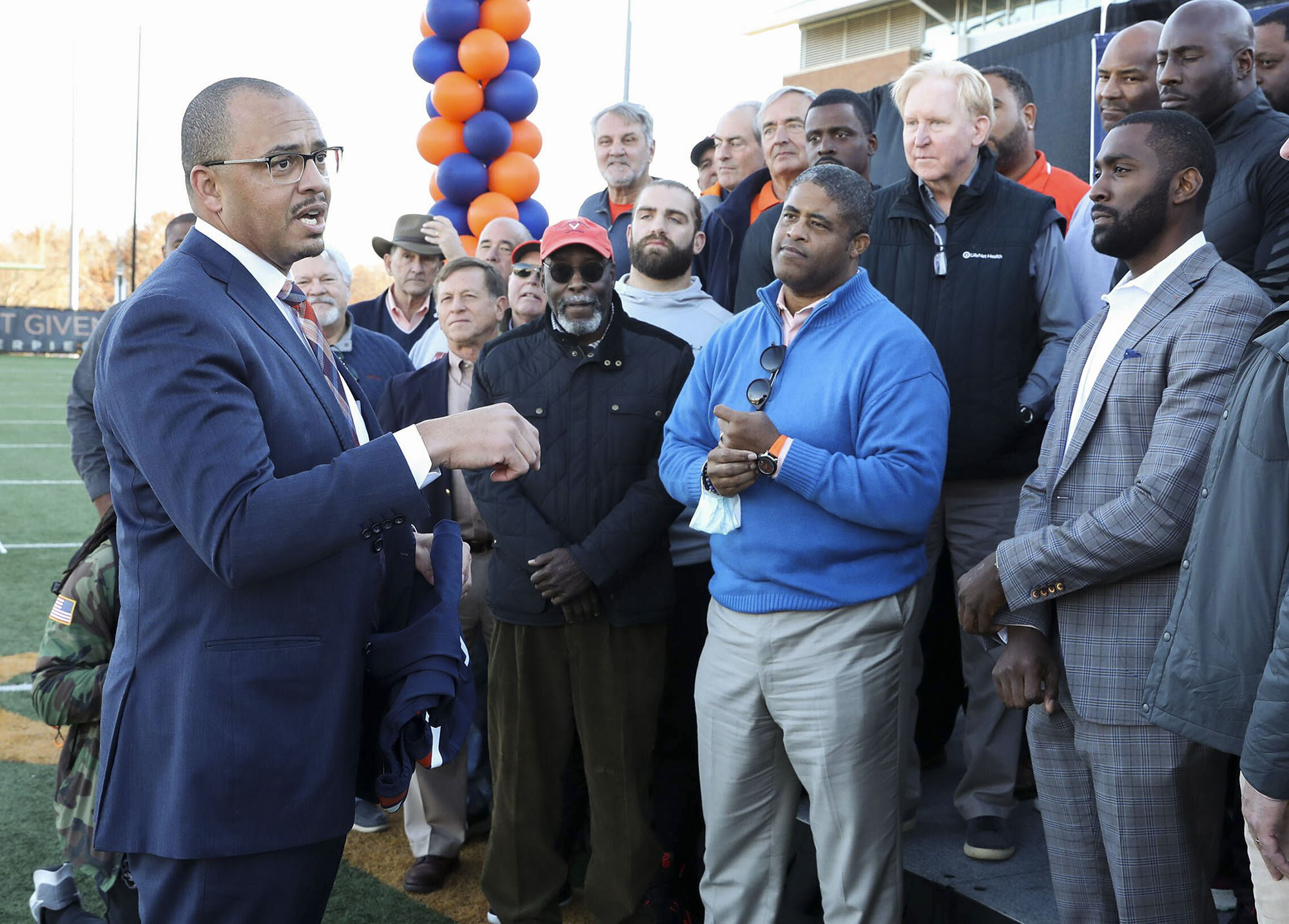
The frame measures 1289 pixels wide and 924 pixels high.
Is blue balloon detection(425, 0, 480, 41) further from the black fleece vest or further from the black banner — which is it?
the black banner

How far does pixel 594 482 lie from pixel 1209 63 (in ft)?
7.28

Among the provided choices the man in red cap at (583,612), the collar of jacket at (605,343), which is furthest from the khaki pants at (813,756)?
the collar of jacket at (605,343)

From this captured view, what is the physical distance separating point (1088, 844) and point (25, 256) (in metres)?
57.4

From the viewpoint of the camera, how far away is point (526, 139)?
936 cm

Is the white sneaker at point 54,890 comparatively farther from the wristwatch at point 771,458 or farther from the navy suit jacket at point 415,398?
the wristwatch at point 771,458

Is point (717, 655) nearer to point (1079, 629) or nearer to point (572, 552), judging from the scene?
point (572, 552)

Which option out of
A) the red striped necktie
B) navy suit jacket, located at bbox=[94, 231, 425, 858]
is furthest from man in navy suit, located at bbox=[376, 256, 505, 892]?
navy suit jacket, located at bbox=[94, 231, 425, 858]

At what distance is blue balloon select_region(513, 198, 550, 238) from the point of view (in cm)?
916

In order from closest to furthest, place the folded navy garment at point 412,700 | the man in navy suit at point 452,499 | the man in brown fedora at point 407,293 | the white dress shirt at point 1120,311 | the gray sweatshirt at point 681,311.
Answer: the folded navy garment at point 412,700
the white dress shirt at point 1120,311
the man in navy suit at point 452,499
the gray sweatshirt at point 681,311
the man in brown fedora at point 407,293

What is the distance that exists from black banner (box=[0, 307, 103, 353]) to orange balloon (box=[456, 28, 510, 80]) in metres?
26.0

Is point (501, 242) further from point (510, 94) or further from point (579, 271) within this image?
point (510, 94)

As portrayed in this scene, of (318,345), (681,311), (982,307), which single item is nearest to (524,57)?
(681,311)

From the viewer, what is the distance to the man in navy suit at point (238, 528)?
180cm

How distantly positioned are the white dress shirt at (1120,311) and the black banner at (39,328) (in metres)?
32.8
